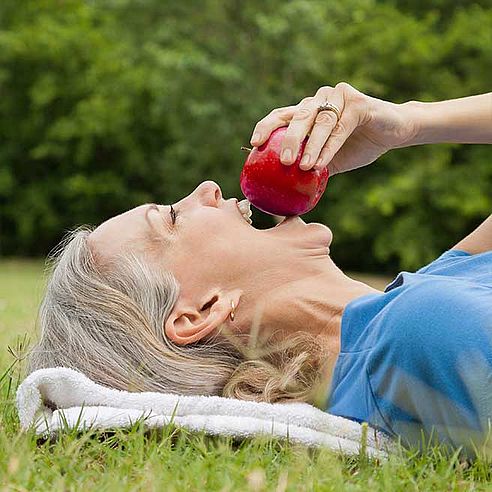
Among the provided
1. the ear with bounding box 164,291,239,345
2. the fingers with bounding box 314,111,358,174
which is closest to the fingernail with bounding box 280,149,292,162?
the fingers with bounding box 314,111,358,174

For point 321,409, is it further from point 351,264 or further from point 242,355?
point 351,264

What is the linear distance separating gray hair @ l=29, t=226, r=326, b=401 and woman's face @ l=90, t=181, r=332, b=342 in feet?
0.22

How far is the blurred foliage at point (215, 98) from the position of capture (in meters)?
22.7

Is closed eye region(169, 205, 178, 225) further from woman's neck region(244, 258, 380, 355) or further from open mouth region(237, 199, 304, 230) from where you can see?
woman's neck region(244, 258, 380, 355)

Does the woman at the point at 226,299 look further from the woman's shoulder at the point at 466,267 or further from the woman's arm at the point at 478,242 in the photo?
the woman's arm at the point at 478,242

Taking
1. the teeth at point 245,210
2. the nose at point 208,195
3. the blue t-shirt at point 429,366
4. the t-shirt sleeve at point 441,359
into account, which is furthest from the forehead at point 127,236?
the t-shirt sleeve at point 441,359

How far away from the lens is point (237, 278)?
3.30m

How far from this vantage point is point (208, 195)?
3.55 meters

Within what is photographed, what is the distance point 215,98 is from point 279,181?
67.2 feet

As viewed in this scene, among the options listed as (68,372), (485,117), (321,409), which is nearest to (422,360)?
(321,409)

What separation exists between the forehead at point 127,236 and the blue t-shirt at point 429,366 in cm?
94

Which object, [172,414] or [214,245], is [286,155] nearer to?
[214,245]

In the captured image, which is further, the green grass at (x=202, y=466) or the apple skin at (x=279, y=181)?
the apple skin at (x=279, y=181)

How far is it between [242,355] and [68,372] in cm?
65
